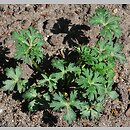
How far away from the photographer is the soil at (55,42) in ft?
14.9

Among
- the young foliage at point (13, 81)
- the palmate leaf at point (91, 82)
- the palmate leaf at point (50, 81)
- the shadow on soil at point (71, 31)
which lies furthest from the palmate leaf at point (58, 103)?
the shadow on soil at point (71, 31)

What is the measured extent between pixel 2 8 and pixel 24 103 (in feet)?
3.99

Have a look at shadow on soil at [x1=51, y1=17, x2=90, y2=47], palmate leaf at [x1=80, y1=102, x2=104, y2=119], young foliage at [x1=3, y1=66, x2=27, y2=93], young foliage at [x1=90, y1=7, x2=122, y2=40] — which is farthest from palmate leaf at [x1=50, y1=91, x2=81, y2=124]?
shadow on soil at [x1=51, y1=17, x2=90, y2=47]

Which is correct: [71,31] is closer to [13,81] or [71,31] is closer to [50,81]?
[50,81]

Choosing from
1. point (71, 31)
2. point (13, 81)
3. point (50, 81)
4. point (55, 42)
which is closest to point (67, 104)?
point (50, 81)

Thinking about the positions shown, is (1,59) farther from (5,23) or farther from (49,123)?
(49,123)

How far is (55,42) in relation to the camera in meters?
4.89

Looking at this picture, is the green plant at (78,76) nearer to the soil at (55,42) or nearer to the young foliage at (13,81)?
the young foliage at (13,81)

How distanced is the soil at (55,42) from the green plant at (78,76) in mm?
121

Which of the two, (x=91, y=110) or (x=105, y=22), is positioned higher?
(x=105, y=22)

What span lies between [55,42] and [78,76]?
0.72m

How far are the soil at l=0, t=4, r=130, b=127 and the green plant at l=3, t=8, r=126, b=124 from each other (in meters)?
0.12

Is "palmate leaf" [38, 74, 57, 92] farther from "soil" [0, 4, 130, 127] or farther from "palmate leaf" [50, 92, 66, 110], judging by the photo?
"soil" [0, 4, 130, 127]

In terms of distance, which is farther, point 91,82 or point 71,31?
point 71,31
